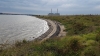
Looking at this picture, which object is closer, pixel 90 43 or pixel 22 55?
pixel 22 55

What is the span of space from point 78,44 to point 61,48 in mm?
1167

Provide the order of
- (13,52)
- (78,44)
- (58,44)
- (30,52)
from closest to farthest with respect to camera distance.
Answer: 1. (13,52)
2. (30,52)
3. (78,44)
4. (58,44)

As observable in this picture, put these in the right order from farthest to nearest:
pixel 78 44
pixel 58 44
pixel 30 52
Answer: pixel 58 44 → pixel 78 44 → pixel 30 52

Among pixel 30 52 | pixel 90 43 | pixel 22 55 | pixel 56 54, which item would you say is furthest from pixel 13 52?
pixel 90 43

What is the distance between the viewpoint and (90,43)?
1087 cm

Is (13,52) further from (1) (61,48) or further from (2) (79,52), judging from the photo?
(2) (79,52)

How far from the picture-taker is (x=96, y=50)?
953 centimetres

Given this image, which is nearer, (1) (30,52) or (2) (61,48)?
(1) (30,52)

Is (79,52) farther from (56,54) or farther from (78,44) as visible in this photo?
(56,54)

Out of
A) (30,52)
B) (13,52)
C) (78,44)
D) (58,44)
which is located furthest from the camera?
(58,44)

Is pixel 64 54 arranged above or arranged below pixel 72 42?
below

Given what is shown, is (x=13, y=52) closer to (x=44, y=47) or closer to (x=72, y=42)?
(x=44, y=47)

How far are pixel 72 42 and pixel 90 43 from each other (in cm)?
125

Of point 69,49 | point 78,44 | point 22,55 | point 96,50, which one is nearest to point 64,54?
point 69,49
